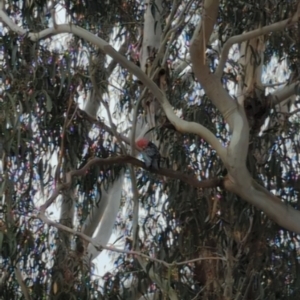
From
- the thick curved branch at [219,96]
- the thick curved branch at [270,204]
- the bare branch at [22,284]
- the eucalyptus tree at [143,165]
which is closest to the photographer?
the thick curved branch at [219,96]

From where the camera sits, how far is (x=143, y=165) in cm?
206

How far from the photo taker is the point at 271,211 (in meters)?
2.06

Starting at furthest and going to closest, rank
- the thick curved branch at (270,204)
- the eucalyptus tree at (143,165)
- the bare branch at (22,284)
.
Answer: the bare branch at (22,284) < the eucalyptus tree at (143,165) < the thick curved branch at (270,204)

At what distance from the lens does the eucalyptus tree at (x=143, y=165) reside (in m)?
2.20

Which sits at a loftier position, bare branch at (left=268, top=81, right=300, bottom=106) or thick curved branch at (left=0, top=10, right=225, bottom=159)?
bare branch at (left=268, top=81, right=300, bottom=106)

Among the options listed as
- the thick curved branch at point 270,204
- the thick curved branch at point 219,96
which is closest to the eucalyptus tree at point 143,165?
the thick curved branch at point 270,204

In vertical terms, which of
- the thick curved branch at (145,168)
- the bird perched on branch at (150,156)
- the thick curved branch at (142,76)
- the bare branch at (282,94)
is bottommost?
the thick curved branch at (145,168)

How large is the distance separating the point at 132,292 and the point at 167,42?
1037 mm


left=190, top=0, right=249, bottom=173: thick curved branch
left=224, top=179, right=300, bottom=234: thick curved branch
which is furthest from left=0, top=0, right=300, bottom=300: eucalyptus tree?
left=190, top=0, right=249, bottom=173: thick curved branch

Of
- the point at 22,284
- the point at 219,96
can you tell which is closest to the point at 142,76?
the point at 219,96

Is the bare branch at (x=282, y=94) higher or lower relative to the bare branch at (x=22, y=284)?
higher

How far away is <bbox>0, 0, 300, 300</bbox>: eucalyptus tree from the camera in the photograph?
2.20 m

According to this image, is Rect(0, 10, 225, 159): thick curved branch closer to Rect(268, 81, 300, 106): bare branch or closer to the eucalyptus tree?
the eucalyptus tree

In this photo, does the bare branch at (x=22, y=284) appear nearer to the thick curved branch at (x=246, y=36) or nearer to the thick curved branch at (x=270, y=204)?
the thick curved branch at (x=270, y=204)
